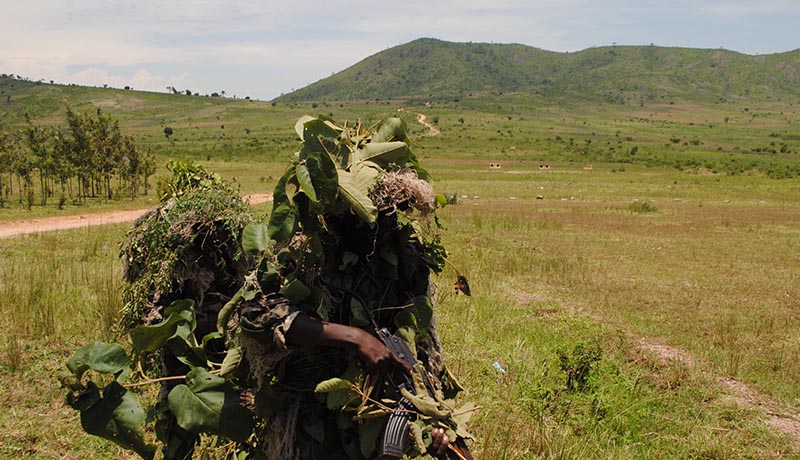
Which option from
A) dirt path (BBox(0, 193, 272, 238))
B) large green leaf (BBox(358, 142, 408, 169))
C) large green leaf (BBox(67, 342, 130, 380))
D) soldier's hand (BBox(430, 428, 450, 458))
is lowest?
dirt path (BBox(0, 193, 272, 238))

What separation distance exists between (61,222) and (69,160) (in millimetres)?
8472

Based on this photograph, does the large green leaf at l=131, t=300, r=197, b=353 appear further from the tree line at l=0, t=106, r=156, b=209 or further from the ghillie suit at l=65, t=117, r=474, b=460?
the tree line at l=0, t=106, r=156, b=209

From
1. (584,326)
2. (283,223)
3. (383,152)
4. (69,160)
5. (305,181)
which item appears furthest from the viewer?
(69,160)

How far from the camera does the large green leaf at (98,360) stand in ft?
8.15

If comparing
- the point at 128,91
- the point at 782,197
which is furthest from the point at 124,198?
the point at 128,91

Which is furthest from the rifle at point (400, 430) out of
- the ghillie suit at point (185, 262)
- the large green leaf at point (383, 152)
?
the ghillie suit at point (185, 262)

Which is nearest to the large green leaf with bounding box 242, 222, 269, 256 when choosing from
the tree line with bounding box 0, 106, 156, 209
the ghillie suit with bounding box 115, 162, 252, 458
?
the ghillie suit with bounding box 115, 162, 252, 458

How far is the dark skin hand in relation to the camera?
2.60 m

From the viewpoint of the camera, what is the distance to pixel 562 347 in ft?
21.6

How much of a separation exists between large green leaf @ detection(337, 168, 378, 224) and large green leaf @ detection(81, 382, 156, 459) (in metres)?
1.31

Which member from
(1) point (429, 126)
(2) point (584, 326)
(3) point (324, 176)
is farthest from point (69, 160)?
(1) point (429, 126)

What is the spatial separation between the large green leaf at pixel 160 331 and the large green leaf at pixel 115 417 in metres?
0.24

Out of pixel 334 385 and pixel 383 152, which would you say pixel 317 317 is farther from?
pixel 383 152

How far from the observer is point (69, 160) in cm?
2394
